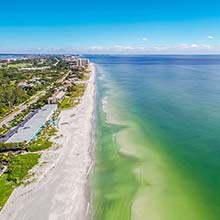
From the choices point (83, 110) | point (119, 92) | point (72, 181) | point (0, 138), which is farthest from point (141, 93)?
Result: point (72, 181)

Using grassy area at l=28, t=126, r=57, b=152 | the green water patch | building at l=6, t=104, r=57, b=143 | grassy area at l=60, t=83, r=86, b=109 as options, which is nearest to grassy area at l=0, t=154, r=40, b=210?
grassy area at l=28, t=126, r=57, b=152

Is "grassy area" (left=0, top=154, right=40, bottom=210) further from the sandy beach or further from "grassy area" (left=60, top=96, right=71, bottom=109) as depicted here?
"grassy area" (left=60, top=96, right=71, bottom=109)

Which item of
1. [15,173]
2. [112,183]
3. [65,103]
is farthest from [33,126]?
[112,183]

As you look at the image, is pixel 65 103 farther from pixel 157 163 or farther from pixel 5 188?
pixel 5 188

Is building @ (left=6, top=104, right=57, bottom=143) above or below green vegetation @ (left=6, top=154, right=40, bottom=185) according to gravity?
below

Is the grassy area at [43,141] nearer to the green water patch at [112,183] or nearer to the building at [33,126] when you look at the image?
the building at [33,126]

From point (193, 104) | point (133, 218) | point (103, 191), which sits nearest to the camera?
point (133, 218)

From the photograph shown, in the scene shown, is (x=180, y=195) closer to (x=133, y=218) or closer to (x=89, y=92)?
(x=133, y=218)
